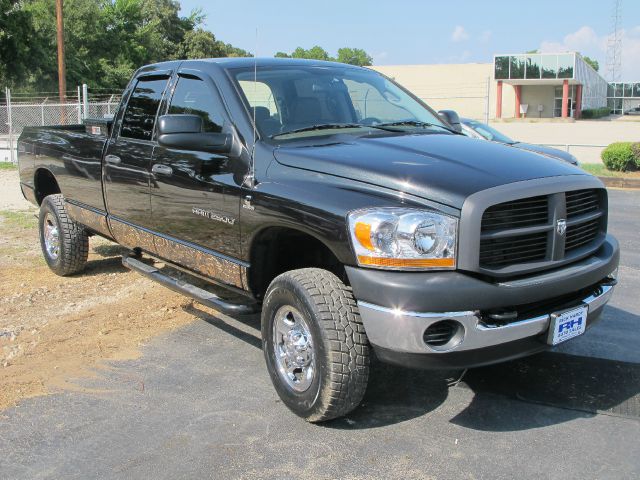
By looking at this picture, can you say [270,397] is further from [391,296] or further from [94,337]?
[94,337]

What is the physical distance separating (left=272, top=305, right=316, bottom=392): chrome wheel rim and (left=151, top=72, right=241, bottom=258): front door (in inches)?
24.3

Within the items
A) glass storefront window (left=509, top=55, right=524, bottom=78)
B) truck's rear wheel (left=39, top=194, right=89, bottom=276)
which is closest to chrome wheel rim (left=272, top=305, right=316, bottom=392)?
truck's rear wheel (left=39, top=194, right=89, bottom=276)

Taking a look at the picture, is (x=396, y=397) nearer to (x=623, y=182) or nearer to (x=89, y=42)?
(x=623, y=182)

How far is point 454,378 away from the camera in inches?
167

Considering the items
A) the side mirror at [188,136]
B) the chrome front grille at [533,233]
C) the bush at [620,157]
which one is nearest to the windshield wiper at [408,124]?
the side mirror at [188,136]

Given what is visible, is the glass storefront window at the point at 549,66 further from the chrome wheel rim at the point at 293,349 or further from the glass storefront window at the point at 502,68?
the chrome wheel rim at the point at 293,349

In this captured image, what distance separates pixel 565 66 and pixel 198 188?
48.9 metres

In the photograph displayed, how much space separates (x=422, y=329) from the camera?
3.05 metres

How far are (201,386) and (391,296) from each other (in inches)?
66.8

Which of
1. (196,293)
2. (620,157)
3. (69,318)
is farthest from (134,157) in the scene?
(620,157)

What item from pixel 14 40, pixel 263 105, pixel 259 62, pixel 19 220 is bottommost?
pixel 19 220

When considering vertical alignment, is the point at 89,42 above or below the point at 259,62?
above

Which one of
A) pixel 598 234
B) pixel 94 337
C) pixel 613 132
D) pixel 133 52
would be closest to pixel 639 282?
pixel 598 234

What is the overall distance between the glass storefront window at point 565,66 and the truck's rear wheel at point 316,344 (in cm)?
4894
